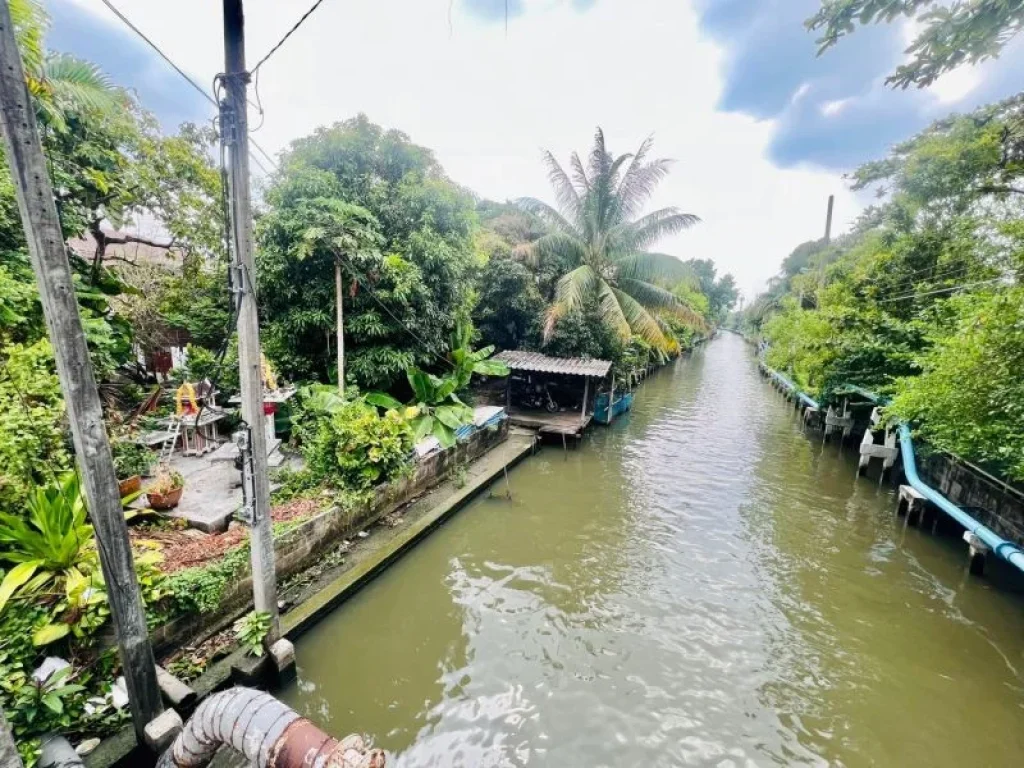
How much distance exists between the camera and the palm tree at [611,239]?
44.7ft

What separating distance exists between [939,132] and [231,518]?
20.4 meters

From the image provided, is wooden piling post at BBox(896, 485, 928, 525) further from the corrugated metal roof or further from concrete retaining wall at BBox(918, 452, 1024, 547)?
the corrugated metal roof

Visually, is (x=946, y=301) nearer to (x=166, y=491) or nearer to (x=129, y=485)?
(x=166, y=491)

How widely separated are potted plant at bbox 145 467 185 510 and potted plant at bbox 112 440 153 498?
0.28 metres

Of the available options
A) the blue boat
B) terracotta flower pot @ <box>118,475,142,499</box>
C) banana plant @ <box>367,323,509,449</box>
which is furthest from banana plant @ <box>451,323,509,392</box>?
terracotta flower pot @ <box>118,475,142,499</box>

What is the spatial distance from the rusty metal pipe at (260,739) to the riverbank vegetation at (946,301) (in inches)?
303

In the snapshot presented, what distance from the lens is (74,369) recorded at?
2.69 m

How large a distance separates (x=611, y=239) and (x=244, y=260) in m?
12.7

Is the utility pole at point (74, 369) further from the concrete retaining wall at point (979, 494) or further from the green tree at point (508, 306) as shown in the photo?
the green tree at point (508, 306)

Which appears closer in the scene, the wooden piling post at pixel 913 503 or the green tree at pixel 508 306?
the wooden piling post at pixel 913 503

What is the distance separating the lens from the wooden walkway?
1214cm

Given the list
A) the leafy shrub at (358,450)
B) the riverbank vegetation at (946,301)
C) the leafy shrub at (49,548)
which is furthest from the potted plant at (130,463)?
the riverbank vegetation at (946,301)

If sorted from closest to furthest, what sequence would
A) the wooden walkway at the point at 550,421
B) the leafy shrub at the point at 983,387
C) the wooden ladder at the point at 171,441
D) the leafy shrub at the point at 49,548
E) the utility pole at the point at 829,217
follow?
the leafy shrub at the point at 49,548 < the leafy shrub at the point at 983,387 < the wooden ladder at the point at 171,441 < the wooden walkway at the point at 550,421 < the utility pole at the point at 829,217

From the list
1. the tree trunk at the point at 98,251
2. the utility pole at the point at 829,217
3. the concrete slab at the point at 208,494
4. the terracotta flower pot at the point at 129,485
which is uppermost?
the utility pole at the point at 829,217
